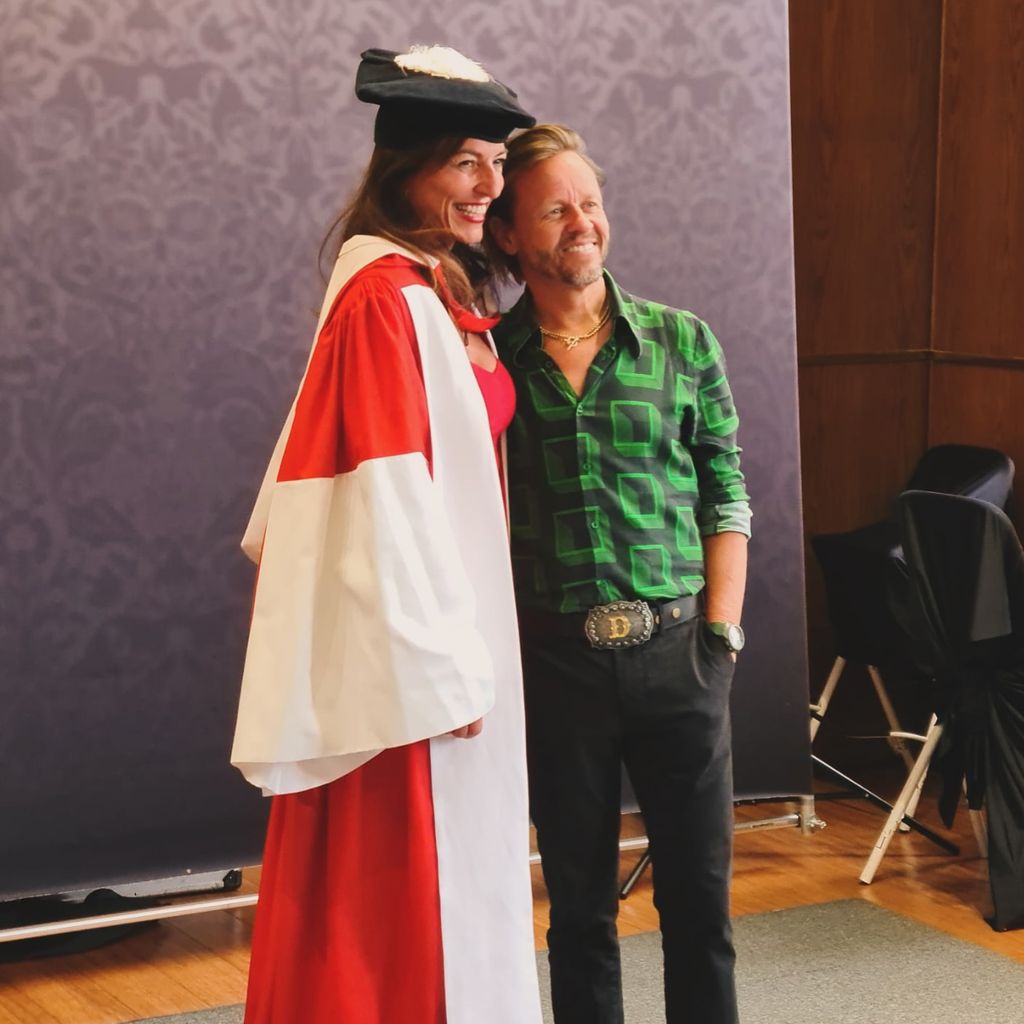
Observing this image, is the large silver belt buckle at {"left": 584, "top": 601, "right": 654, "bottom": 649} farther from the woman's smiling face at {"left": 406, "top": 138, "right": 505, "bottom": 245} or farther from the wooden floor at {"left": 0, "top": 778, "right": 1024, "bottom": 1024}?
the wooden floor at {"left": 0, "top": 778, "right": 1024, "bottom": 1024}

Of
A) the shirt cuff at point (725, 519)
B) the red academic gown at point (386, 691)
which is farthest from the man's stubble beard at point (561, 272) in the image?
the shirt cuff at point (725, 519)

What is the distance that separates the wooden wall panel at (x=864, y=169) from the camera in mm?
4469

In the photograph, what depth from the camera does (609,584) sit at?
209 cm

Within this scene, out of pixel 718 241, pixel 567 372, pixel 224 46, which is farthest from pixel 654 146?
pixel 567 372

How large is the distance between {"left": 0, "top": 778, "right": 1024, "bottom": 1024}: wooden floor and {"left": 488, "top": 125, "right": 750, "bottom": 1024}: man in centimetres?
101

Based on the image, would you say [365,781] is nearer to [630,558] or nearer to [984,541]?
[630,558]

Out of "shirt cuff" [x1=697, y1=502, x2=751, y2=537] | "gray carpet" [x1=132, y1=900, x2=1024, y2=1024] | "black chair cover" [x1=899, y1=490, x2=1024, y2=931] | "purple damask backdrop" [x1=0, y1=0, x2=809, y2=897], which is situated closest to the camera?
"shirt cuff" [x1=697, y1=502, x2=751, y2=537]

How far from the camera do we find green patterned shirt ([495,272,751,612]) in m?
2.10

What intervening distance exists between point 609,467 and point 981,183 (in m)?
2.64

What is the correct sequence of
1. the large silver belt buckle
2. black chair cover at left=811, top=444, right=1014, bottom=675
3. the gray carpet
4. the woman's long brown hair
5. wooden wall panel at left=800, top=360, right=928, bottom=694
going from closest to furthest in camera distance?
the woman's long brown hair < the large silver belt buckle < the gray carpet < black chair cover at left=811, top=444, right=1014, bottom=675 < wooden wall panel at left=800, top=360, right=928, bottom=694

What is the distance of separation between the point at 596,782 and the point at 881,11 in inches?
123

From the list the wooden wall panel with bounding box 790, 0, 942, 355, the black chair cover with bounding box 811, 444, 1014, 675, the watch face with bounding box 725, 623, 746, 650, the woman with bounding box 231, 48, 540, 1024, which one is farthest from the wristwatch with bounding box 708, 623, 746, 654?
the wooden wall panel with bounding box 790, 0, 942, 355

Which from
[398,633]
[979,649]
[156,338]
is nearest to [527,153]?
[398,633]

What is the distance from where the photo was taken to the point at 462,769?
1.97 m
